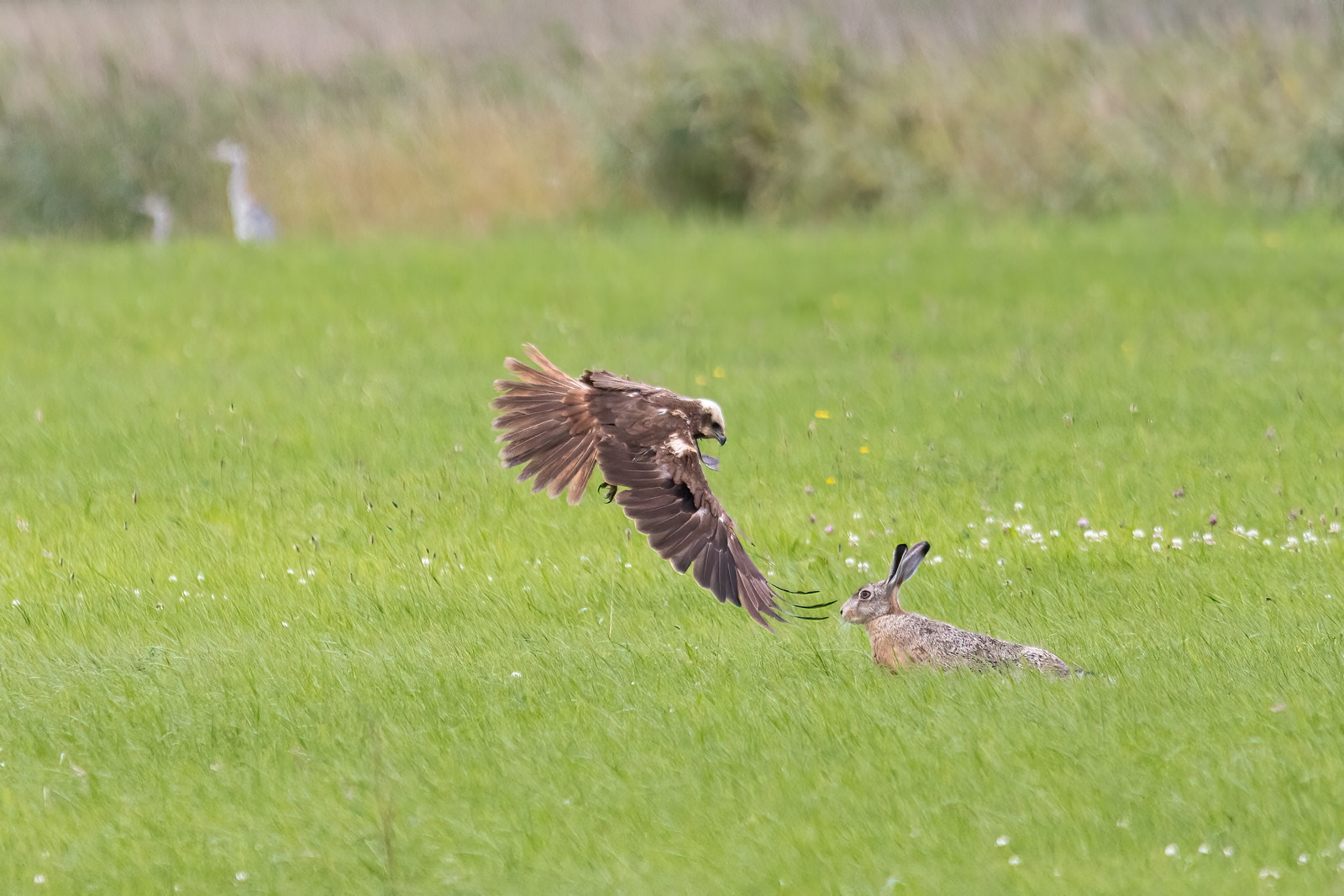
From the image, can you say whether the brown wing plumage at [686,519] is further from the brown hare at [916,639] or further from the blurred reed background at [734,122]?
the blurred reed background at [734,122]

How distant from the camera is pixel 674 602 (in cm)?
831

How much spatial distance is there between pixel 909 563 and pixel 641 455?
119 cm

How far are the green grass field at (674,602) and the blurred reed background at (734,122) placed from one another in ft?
13.5

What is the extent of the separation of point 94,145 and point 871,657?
1682 centimetres

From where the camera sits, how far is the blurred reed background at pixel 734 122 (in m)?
20.1

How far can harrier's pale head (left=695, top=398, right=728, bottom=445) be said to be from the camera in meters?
8.41

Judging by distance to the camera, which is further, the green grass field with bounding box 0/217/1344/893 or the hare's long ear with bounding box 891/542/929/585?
the hare's long ear with bounding box 891/542/929/585

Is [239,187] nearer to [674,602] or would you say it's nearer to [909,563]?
[674,602]

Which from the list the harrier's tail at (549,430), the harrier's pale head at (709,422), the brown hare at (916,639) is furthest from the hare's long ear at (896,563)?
the harrier's tail at (549,430)

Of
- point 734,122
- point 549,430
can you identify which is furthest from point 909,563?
point 734,122

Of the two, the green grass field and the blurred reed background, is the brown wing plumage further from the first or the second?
the blurred reed background

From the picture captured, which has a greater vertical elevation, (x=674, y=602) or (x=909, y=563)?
(x=909, y=563)

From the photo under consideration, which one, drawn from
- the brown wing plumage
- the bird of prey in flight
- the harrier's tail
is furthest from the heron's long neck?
the brown wing plumage

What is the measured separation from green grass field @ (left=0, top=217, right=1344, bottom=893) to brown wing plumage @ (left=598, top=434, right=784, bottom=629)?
0.35 meters
